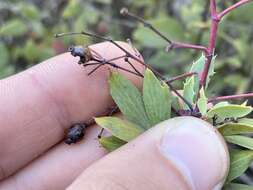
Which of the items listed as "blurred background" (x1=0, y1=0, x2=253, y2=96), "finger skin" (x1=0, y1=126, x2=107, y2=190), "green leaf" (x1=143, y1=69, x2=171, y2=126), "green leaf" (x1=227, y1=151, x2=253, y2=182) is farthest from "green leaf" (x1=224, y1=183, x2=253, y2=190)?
"blurred background" (x1=0, y1=0, x2=253, y2=96)

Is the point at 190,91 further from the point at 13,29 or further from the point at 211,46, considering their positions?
the point at 13,29

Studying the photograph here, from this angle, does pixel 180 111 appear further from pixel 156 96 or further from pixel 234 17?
pixel 234 17

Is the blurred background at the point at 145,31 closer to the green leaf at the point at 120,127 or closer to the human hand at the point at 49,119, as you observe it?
the human hand at the point at 49,119

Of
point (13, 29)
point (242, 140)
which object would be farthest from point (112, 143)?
point (13, 29)

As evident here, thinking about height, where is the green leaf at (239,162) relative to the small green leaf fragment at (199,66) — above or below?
below

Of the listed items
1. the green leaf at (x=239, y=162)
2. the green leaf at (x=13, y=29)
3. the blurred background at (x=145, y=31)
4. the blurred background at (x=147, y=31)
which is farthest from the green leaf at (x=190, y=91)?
the green leaf at (x=13, y=29)
